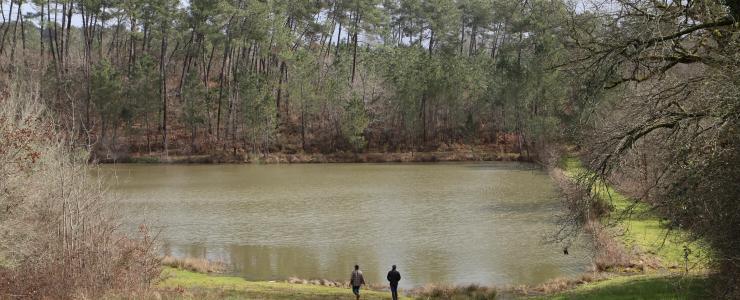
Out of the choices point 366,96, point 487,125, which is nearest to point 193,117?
point 366,96

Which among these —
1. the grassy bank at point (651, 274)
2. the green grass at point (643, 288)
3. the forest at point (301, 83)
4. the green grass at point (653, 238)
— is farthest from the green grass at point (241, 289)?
the forest at point (301, 83)

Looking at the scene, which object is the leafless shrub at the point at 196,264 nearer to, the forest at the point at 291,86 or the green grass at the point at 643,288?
the green grass at the point at 643,288

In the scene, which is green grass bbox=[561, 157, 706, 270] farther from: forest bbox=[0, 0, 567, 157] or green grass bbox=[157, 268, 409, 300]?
forest bbox=[0, 0, 567, 157]

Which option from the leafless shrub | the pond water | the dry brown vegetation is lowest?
the leafless shrub

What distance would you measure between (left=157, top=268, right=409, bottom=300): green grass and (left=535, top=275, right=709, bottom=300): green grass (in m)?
4.68

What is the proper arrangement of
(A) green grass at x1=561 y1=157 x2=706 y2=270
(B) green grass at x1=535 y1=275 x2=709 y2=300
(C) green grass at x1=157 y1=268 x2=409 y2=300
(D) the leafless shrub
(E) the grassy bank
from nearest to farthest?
1. (B) green grass at x1=535 y1=275 x2=709 y2=300
2. (E) the grassy bank
3. (C) green grass at x1=157 y1=268 x2=409 y2=300
4. (A) green grass at x1=561 y1=157 x2=706 y2=270
5. (D) the leafless shrub

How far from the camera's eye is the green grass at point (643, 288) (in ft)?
37.6

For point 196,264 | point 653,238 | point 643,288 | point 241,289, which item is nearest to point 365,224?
point 196,264

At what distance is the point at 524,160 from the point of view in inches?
2288

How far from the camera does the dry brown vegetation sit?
12336 millimetres

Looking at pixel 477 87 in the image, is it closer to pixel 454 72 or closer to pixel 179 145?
pixel 454 72

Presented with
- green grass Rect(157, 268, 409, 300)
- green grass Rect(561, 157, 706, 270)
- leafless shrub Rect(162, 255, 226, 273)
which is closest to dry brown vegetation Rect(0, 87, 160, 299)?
green grass Rect(157, 268, 409, 300)

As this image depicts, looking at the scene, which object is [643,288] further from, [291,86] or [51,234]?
[291,86]

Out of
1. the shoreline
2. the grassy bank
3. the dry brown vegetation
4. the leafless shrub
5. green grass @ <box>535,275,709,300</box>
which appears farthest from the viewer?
the shoreline
